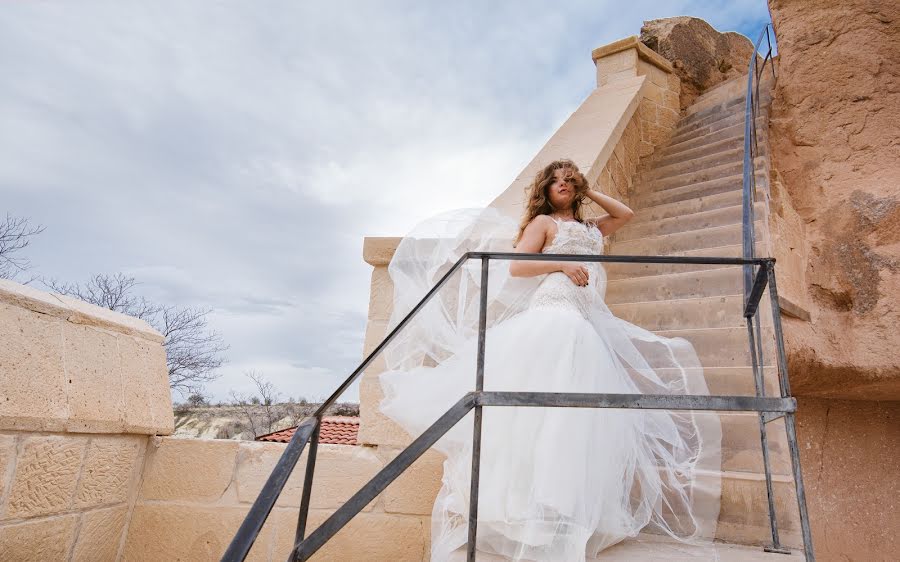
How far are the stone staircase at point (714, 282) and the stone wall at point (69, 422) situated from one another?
2.77 metres

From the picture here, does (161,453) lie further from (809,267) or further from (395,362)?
(809,267)

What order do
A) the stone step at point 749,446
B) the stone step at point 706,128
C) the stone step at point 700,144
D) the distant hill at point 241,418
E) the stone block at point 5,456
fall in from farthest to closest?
the distant hill at point 241,418, the stone step at point 706,128, the stone step at point 700,144, the stone step at point 749,446, the stone block at point 5,456

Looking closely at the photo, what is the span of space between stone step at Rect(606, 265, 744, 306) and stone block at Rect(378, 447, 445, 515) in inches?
83.4

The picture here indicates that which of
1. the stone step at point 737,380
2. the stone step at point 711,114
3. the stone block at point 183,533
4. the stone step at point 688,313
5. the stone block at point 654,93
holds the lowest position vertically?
the stone block at point 183,533

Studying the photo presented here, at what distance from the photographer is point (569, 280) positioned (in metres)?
2.46

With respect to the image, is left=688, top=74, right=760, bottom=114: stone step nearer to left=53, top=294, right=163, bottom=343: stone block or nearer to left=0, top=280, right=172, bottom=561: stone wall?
left=53, top=294, right=163, bottom=343: stone block

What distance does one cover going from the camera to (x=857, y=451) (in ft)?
16.0

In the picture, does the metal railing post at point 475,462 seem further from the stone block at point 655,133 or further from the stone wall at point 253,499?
the stone block at point 655,133

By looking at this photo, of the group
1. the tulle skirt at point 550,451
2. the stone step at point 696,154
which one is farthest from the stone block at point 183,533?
the stone step at point 696,154

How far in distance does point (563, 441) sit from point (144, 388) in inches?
82.9

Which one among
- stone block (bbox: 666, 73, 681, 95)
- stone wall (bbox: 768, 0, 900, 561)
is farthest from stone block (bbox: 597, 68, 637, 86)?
stone wall (bbox: 768, 0, 900, 561)

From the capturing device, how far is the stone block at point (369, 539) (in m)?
2.50

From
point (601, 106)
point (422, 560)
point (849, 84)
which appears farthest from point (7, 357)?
point (849, 84)

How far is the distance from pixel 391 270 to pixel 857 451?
4873 millimetres
